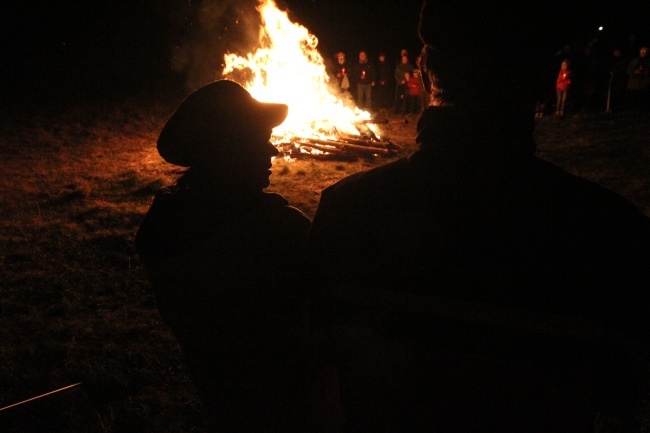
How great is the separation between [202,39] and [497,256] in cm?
1952

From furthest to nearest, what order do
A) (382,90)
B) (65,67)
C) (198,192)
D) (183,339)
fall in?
(382,90) < (65,67) < (183,339) < (198,192)

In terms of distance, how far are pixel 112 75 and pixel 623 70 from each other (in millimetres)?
17039

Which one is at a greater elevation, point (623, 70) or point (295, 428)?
point (623, 70)

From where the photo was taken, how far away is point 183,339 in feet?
7.10

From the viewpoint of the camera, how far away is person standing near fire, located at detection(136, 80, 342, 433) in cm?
192

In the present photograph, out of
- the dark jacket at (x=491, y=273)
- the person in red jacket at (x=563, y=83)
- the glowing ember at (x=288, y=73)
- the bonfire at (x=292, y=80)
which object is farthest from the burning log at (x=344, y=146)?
the dark jacket at (x=491, y=273)

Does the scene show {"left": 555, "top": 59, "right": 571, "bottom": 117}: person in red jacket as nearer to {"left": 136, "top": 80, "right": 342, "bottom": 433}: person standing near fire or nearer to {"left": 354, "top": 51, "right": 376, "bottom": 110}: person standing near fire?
{"left": 354, "top": 51, "right": 376, "bottom": 110}: person standing near fire

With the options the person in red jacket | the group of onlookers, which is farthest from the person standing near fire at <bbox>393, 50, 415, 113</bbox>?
the person in red jacket

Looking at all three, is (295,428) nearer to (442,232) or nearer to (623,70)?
(442,232)

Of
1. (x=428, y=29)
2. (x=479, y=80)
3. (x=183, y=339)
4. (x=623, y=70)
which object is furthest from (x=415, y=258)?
(x=623, y=70)

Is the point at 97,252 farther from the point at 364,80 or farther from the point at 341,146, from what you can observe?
the point at 364,80

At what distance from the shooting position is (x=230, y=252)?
1909mm

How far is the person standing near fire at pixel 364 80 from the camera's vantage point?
53.8ft

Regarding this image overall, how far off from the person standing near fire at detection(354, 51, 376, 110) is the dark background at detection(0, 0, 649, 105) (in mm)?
3322
